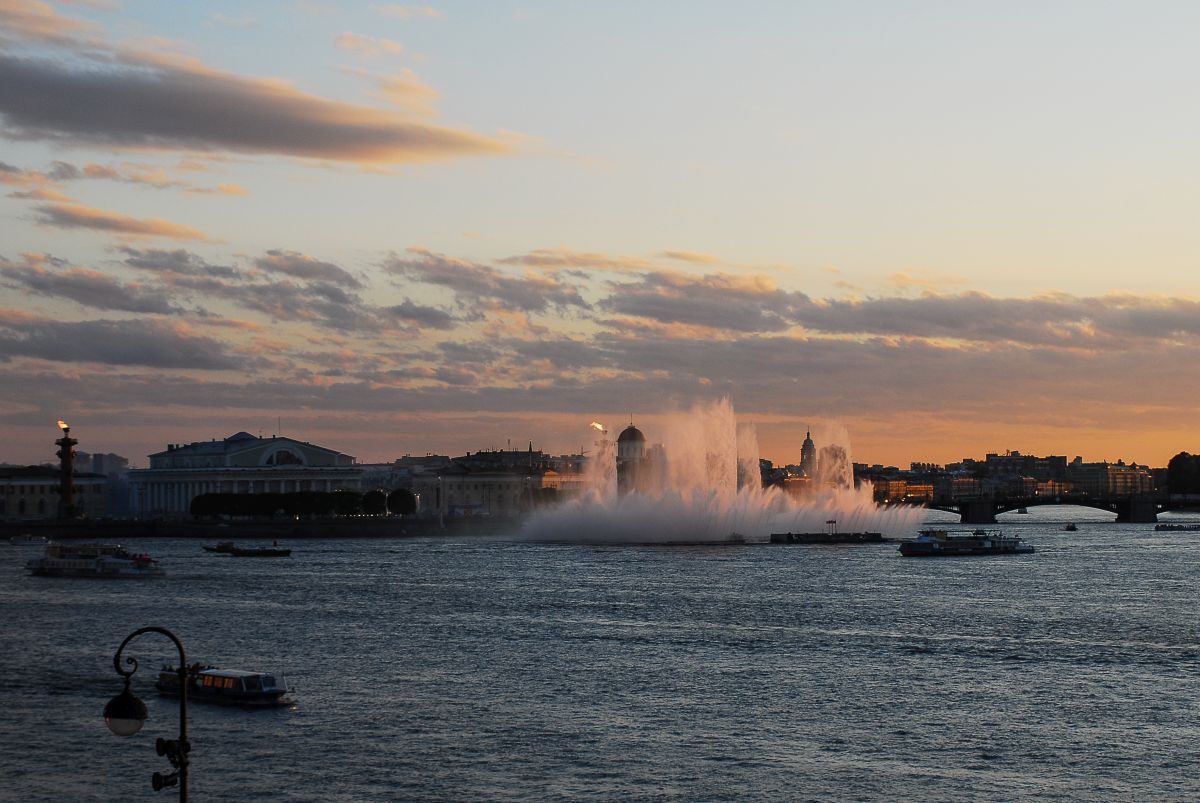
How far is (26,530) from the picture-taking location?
127 m

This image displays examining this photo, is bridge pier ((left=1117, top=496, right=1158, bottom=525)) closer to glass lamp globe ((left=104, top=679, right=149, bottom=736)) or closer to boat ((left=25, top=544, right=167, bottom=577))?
boat ((left=25, top=544, right=167, bottom=577))

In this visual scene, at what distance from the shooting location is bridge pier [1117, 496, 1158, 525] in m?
167

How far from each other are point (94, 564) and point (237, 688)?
4513 centimetres

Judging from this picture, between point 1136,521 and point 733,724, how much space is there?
147180 millimetres

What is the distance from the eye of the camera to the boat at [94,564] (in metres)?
75.1

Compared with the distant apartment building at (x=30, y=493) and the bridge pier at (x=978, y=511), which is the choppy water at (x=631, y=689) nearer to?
the bridge pier at (x=978, y=511)

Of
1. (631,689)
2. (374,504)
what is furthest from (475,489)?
(631,689)

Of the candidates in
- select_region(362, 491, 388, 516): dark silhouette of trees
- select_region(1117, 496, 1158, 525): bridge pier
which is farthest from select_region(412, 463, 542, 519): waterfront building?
select_region(1117, 496, 1158, 525): bridge pier

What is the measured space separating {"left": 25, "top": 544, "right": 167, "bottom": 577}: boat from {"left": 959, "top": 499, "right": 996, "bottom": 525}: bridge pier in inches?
3984

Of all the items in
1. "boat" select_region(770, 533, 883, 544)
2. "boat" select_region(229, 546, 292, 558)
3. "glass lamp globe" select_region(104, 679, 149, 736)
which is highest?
"glass lamp globe" select_region(104, 679, 149, 736)

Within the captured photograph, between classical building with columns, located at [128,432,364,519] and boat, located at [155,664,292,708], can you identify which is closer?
boat, located at [155,664,292,708]

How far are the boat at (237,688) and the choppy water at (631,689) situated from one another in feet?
1.51

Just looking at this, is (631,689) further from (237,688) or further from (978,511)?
(978,511)

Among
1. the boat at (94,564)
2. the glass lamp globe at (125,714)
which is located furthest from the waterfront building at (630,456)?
the glass lamp globe at (125,714)
